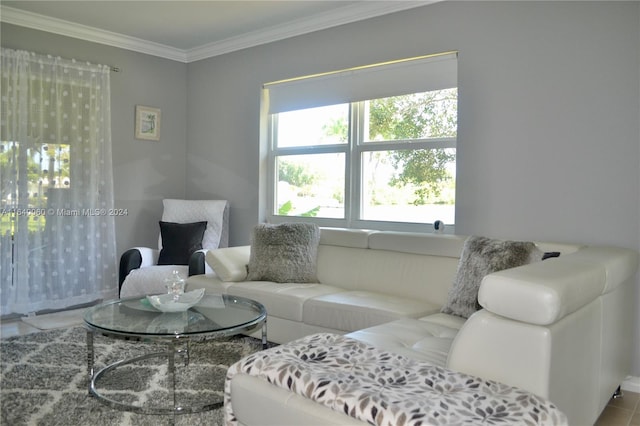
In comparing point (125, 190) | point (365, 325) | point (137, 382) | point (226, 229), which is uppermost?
point (125, 190)

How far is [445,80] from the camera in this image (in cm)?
361

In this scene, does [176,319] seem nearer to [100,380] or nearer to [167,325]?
[167,325]

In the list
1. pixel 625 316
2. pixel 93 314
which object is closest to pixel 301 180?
pixel 93 314

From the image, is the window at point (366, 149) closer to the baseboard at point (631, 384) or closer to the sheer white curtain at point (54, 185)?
the baseboard at point (631, 384)

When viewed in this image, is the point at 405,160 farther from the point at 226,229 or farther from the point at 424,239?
the point at 226,229

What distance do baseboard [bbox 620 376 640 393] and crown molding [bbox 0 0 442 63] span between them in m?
2.68

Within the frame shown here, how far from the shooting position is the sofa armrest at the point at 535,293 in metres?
1.55

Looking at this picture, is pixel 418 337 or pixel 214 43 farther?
pixel 214 43

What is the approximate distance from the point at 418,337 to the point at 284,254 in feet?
5.00

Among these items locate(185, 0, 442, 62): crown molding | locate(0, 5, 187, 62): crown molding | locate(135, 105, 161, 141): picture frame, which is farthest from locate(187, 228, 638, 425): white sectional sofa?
locate(0, 5, 187, 62): crown molding

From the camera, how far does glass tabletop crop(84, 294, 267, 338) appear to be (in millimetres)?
2373

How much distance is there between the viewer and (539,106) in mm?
3174

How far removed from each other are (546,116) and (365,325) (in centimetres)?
168

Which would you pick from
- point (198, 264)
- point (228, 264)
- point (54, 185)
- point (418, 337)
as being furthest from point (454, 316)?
point (54, 185)
